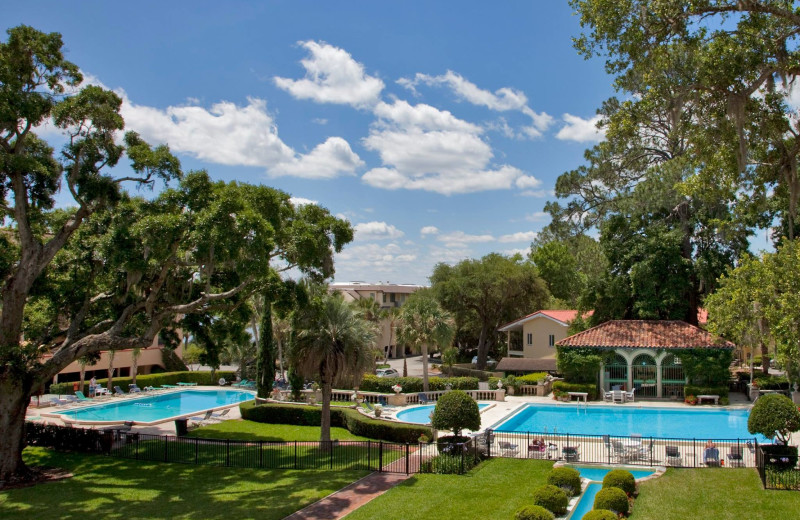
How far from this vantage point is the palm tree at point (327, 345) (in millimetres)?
22844

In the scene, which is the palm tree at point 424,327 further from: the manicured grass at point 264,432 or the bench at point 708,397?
the bench at point 708,397

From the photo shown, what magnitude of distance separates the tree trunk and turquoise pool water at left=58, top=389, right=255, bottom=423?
1365cm

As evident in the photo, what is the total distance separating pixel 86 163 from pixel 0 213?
10.6ft

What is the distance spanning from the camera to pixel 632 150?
4091cm

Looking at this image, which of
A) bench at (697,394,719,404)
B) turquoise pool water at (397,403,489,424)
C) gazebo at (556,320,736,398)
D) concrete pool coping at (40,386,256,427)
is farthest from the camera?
gazebo at (556,320,736,398)

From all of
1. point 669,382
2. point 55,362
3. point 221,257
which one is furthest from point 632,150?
point 55,362

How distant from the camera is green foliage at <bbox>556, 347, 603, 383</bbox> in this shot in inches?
1396

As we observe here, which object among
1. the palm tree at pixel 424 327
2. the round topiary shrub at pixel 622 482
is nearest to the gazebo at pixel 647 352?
the palm tree at pixel 424 327

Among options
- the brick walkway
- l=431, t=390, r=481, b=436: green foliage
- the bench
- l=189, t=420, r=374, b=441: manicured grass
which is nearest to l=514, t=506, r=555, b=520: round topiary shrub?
the brick walkway

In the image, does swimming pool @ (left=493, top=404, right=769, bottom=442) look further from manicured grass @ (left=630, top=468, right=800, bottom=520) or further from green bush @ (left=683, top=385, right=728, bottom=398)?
manicured grass @ (left=630, top=468, right=800, bottom=520)

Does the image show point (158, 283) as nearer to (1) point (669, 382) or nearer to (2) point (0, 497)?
(2) point (0, 497)

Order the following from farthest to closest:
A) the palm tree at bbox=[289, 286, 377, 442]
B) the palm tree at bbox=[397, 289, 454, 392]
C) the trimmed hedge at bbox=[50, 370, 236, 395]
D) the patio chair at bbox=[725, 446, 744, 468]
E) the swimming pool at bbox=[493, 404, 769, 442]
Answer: the palm tree at bbox=[397, 289, 454, 392], the trimmed hedge at bbox=[50, 370, 236, 395], the swimming pool at bbox=[493, 404, 769, 442], the palm tree at bbox=[289, 286, 377, 442], the patio chair at bbox=[725, 446, 744, 468]

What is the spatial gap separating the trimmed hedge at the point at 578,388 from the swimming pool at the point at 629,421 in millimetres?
2087

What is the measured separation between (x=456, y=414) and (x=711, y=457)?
8272 millimetres
